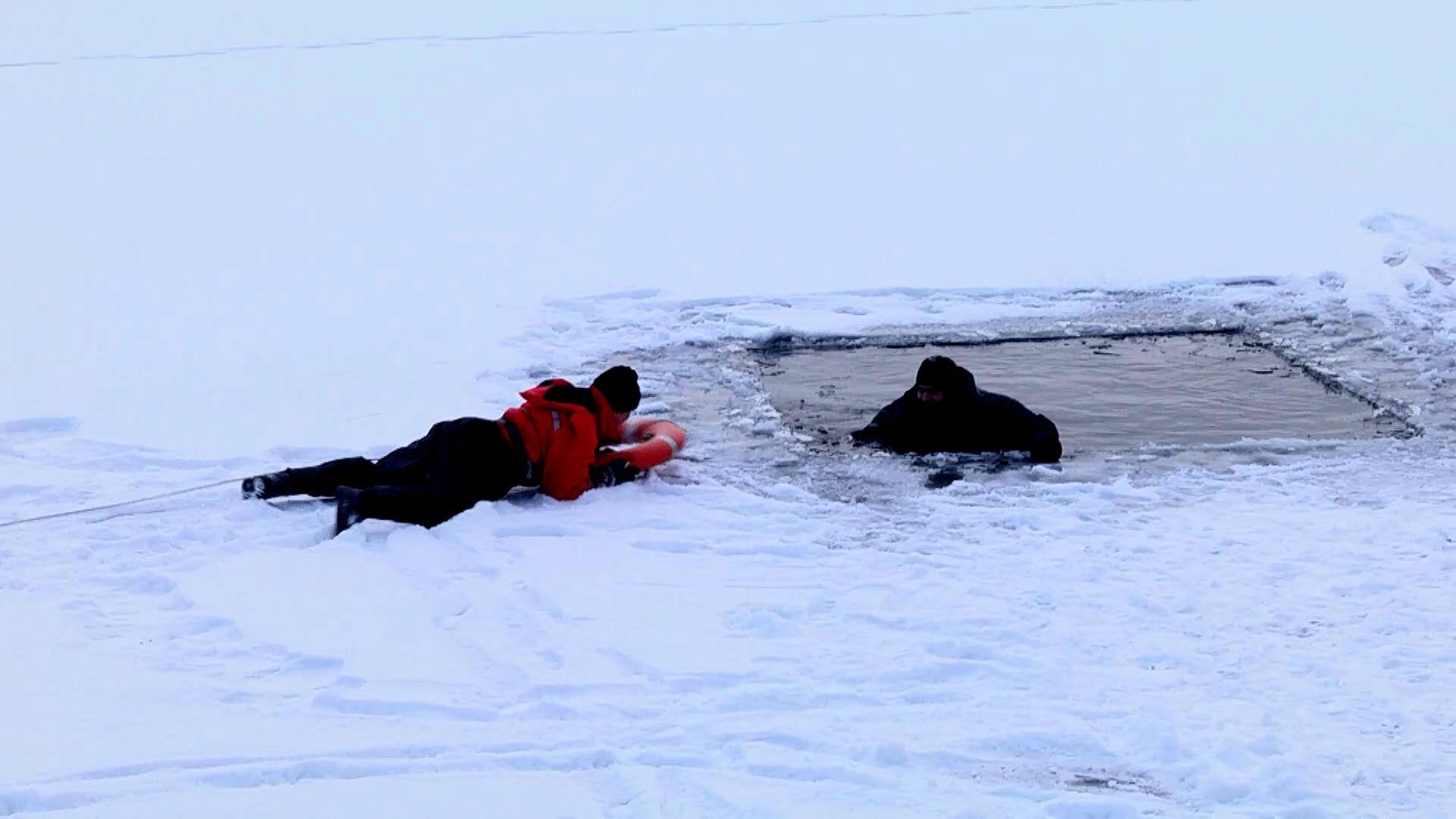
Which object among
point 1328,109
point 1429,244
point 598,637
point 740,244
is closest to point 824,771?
point 598,637

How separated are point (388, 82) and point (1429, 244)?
10.7 metres

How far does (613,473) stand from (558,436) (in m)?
0.43

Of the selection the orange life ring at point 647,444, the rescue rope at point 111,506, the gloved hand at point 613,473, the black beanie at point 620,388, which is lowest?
the rescue rope at point 111,506

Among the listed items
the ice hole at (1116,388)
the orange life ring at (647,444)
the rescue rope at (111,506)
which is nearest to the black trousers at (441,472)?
the rescue rope at (111,506)

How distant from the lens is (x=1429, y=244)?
516 inches

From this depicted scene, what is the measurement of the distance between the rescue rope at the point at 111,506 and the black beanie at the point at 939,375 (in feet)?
11.1

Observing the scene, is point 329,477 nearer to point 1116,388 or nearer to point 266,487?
point 266,487

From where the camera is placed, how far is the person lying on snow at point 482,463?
7.36 m

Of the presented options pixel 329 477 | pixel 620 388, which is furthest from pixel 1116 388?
pixel 329 477

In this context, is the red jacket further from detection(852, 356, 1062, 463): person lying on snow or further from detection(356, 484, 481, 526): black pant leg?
detection(852, 356, 1062, 463): person lying on snow

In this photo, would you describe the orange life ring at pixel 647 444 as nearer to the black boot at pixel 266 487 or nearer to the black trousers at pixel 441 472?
the black trousers at pixel 441 472

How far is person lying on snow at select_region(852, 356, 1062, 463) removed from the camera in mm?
8219

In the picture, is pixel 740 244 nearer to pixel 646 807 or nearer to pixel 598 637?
pixel 598 637

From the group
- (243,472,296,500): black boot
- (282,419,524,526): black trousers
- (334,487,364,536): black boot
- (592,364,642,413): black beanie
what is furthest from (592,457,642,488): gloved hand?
(243,472,296,500): black boot
